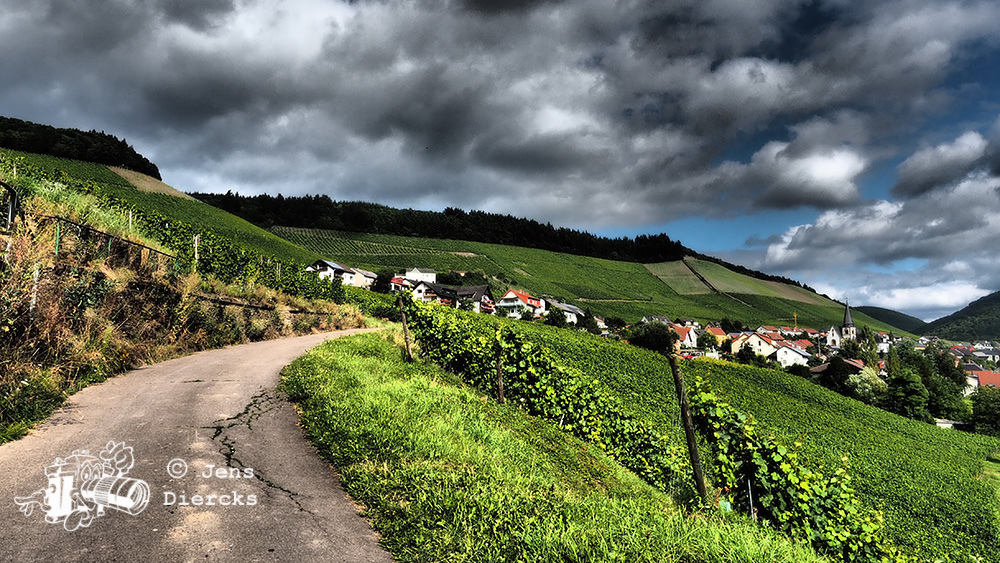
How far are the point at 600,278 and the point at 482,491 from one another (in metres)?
149

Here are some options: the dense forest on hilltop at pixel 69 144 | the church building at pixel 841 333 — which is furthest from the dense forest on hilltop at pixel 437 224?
the church building at pixel 841 333

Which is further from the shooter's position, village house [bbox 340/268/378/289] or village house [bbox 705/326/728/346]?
village house [bbox 705/326/728/346]

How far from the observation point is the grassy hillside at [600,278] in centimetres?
12019

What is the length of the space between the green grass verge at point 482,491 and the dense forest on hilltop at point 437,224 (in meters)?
129

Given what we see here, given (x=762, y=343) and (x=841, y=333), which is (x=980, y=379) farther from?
(x=762, y=343)

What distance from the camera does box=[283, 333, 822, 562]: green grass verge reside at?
4.15m

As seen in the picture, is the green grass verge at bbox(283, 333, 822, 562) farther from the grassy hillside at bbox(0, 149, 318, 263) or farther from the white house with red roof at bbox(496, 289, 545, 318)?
the white house with red roof at bbox(496, 289, 545, 318)

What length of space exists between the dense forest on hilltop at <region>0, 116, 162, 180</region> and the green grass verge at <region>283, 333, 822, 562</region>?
109093 mm

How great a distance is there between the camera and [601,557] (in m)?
3.92

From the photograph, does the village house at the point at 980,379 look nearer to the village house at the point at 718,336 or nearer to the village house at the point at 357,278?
the village house at the point at 718,336

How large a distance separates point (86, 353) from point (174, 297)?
505cm

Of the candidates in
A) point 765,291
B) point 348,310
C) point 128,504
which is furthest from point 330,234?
point 765,291

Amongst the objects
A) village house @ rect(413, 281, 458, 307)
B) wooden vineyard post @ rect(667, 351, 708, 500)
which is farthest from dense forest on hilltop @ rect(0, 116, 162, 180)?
wooden vineyard post @ rect(667, 351, 708, 500)

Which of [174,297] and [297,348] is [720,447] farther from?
[174,297]
